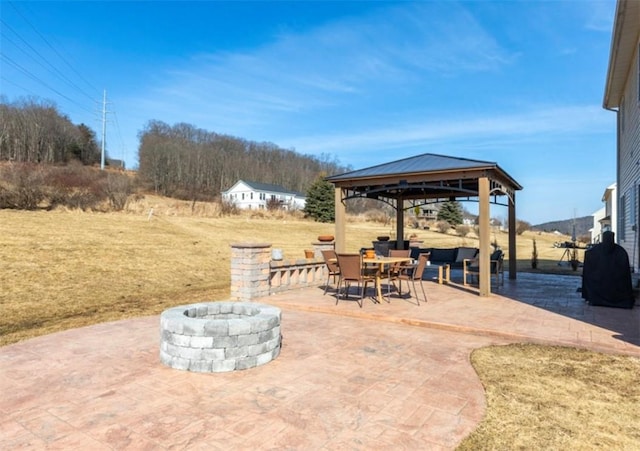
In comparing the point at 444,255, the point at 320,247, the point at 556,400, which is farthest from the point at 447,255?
the point at 556,400

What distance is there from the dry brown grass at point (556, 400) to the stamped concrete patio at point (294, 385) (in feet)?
0.52

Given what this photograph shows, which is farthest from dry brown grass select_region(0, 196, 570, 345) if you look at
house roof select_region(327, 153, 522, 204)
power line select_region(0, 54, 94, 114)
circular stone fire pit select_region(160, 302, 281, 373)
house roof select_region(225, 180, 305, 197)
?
house roof select_region(225, 180, 305, 197)

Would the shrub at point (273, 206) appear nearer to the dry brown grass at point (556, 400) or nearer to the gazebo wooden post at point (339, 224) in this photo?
the gazebo wooden post at point (339, 224)

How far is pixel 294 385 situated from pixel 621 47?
31.1ft

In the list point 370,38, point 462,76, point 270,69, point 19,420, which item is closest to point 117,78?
point 270,69

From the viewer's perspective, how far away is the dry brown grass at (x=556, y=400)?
2.44m

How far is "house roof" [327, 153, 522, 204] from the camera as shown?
778 centimetres

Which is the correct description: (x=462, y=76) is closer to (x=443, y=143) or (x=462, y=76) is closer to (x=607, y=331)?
(x=443, y=143)

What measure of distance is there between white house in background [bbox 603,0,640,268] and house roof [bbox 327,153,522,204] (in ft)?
7.84

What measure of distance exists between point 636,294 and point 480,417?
6012 millimetres

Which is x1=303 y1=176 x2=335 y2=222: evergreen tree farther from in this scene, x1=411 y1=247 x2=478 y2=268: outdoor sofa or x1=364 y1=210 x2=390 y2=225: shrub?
x1=411 y1=247 x2=478 y2=268: outdoor sofa

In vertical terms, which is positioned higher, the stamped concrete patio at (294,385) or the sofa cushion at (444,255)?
the sofa cushion at (444,255)

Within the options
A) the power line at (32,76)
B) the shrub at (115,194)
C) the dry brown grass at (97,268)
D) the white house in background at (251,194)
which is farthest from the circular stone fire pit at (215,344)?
the white house in background at (251,194)

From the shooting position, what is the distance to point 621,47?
7.99 m
